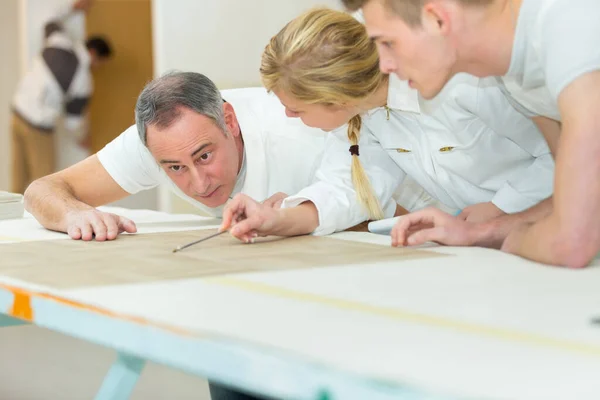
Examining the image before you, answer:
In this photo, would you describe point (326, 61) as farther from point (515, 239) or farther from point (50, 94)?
point (50, 94)

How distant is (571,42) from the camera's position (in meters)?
0.99

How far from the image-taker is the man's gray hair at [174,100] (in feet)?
5.57

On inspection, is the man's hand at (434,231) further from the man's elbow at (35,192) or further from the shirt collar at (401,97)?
the man's elbow at (35,192)

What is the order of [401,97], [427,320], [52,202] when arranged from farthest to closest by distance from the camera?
1. [52,202]
2. [401,97]
3. [427,320]

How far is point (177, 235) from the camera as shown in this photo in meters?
1.54

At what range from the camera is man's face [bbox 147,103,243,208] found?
169 centimetres

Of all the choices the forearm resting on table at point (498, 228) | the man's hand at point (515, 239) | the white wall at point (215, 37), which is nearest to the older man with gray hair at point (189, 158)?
the forearm resting on table at point (498, 228)

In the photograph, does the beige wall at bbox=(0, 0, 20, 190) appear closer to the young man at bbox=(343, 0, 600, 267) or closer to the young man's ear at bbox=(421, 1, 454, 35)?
the young man at bbox=(343, 0, 600, 267)

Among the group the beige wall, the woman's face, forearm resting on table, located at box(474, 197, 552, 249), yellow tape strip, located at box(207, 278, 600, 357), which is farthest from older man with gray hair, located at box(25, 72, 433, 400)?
the beige wall

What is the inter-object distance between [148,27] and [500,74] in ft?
14.9

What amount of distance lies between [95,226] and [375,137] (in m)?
0.59

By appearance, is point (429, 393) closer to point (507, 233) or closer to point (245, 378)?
point (245, 378)

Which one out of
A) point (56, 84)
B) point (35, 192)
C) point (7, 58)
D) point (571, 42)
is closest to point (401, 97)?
point (571, 42)

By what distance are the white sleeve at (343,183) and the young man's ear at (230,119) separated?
0.87 feet
